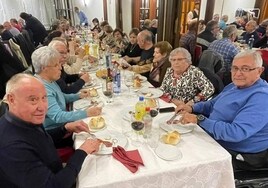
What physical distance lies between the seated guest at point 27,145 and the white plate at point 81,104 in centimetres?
Result: 70

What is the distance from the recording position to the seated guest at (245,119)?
126 cm

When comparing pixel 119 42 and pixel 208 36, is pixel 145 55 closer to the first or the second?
pixel 119 42

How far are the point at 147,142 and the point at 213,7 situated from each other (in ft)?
19.7

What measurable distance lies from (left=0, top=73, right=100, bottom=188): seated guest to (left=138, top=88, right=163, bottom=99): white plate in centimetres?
98

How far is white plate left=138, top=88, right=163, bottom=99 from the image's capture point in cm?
193

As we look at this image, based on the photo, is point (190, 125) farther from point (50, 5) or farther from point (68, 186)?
point (50, 5)

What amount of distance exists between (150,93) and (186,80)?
1.20 feet

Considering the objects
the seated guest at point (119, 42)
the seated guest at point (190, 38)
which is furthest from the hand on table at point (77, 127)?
the seated guest at point (119, 42)

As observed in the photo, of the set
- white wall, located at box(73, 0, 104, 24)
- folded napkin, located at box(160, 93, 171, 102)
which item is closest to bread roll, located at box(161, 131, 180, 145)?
folded napkin, located at box(160, 93, 171, 102)

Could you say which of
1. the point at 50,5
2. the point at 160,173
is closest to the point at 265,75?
the point at 160,173

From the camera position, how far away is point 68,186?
97cm

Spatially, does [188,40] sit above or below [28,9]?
below

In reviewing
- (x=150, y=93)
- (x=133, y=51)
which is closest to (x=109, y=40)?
(x=133, y=51)

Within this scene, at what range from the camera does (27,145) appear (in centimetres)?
90
